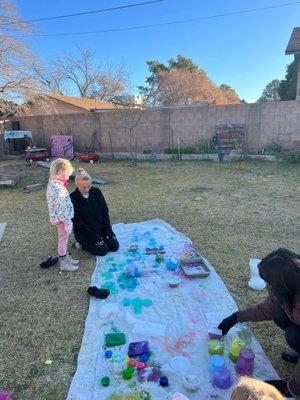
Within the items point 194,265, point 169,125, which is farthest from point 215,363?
point 169,125

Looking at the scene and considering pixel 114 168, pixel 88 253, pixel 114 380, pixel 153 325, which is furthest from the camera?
pixel 114 168

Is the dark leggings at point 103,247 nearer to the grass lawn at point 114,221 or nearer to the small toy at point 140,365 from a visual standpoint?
the grass lawn at point 114,221

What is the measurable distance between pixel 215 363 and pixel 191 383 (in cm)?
22

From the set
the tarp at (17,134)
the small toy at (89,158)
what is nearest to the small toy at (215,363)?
the small toy at (89,158)

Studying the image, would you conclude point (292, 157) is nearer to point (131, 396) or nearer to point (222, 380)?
point (222, 380)

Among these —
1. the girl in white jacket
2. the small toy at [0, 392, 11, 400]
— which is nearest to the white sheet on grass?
the small toy at [0, 392, 11, 400]

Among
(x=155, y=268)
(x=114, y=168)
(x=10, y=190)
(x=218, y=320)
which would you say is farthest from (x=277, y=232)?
(x=114, y=168)

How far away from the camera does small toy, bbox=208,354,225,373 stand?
2.11 m

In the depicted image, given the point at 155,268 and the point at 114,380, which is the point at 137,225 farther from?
the point at 114,380

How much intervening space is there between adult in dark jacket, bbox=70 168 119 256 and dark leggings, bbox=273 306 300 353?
2308 millimetres

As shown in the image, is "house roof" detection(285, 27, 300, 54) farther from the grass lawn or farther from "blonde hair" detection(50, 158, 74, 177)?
"blonde hair" detection(50, 158, 74, 177)

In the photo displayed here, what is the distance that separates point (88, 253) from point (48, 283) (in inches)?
30.2

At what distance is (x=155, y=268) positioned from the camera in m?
3.62

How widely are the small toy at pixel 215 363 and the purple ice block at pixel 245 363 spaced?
0.10m
